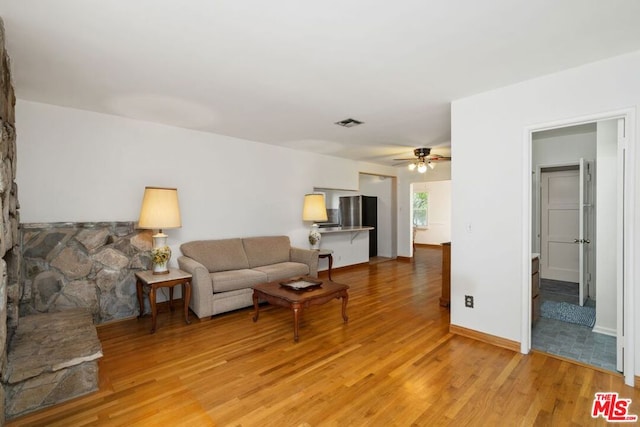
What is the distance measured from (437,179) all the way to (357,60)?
6.04 metres

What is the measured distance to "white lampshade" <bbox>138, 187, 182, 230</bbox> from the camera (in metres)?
3.39

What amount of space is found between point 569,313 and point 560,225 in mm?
2198

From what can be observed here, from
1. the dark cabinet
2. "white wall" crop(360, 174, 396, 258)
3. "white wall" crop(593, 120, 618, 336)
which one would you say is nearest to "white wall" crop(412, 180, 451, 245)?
"white wall" crop(360, 174, 396, 258)

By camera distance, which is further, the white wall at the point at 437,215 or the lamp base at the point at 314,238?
the white wall at the point at 437,215

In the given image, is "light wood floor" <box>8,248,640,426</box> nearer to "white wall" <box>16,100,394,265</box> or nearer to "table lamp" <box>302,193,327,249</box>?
"white wall" <box>16,100,394,265</box>

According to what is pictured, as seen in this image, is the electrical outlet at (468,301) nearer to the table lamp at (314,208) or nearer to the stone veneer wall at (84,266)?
the table lamp at (314,208)

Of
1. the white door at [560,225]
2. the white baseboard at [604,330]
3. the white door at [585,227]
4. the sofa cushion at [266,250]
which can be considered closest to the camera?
the white baseboard at [604,330]

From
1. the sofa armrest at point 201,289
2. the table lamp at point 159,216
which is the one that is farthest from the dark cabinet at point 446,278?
the table lamp at point 159,216

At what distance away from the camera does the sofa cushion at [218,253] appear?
4.06 metres

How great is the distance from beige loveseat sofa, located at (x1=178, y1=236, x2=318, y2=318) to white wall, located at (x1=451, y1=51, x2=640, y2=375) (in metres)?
2.27

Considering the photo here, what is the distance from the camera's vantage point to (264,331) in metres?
→ 3.23

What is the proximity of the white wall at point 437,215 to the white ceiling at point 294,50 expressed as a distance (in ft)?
23.6

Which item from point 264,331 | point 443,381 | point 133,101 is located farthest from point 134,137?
point 443,381

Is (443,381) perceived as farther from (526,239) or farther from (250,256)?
(250,256)
